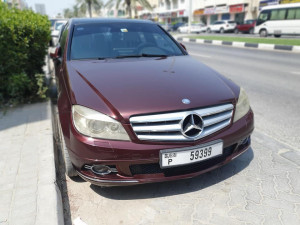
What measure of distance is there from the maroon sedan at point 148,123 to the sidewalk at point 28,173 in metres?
0.30

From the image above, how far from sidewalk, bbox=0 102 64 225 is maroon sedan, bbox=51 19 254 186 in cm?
30

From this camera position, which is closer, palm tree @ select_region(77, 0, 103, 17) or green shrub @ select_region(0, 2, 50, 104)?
green shrub @ select_region(0, 2, 50, 104)

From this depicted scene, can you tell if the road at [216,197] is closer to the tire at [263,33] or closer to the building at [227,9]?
the tire at [263,33]

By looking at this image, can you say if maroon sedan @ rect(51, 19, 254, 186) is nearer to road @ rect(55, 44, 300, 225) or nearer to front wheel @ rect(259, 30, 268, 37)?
road @ rect(55, 44, 300, 225)

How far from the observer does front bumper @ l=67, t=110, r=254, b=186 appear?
214 cm

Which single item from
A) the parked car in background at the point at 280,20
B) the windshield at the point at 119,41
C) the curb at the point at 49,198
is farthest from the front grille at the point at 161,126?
the parked car in background at the point at 280,20

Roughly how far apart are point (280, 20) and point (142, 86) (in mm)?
22455

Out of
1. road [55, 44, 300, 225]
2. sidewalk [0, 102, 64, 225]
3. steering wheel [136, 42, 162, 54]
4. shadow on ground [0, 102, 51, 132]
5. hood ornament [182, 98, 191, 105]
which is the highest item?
steering wheel [136, 42, 162, 54]

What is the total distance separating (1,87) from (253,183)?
14.2 feet

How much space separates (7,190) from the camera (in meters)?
2.51

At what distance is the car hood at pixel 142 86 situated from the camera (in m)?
2.25

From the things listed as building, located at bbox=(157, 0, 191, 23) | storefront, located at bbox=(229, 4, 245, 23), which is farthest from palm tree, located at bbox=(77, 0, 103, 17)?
storefront, located at bbox=(229, 4, 245, 23)

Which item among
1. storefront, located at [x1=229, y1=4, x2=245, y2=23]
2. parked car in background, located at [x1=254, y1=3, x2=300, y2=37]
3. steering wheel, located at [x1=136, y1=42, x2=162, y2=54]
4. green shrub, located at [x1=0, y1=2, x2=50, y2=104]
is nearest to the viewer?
steering wheel, located at [x1=136, y1=42, x2=162, y2=54]

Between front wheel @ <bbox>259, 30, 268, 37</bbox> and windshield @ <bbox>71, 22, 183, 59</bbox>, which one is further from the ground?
windshield @ <bbox>71, 22, 183, 59</bbox>
